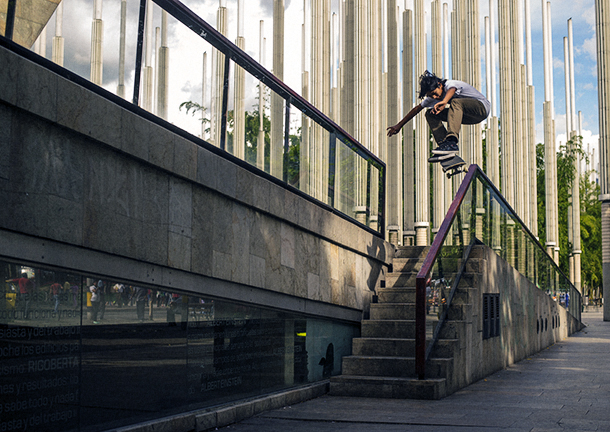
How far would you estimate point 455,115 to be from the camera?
10.9 meters

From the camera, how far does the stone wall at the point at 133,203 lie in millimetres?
4582

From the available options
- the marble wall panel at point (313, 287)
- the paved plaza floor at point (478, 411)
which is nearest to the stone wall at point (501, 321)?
the paved plaza floor at point (478, 411)

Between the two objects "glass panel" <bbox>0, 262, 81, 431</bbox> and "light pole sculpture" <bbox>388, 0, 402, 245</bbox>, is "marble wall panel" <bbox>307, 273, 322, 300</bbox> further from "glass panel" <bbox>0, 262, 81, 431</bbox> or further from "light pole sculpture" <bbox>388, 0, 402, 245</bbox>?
"light pole sculpture" <bbox>388, 0, 402, 245</bbox>

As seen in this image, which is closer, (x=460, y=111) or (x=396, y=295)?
(x=396, y=295)

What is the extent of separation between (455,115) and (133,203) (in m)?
6.61

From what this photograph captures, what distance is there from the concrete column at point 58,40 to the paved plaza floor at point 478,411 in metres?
3.51

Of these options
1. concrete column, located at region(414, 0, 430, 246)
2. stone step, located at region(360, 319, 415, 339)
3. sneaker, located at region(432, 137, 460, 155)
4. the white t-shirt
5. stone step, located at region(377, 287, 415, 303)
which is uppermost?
concrete column, located at region(414, 0, 430, 246)

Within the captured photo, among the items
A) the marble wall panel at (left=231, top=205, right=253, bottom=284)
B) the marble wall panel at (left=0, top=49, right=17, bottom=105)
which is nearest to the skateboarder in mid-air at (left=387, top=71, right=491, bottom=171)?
the marble wall panel at (left=231, top=205, right=253, bottom=284)

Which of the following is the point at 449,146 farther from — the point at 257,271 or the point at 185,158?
the point at 185,158

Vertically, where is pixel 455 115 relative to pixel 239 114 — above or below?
above

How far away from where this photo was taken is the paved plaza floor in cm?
638

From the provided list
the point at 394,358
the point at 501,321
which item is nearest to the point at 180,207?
the point at 394,358

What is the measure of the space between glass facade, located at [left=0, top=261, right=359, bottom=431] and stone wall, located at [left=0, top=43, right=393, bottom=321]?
6.7 inches

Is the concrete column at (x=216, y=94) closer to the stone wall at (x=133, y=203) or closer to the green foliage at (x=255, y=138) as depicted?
the green foliage at (x=255, y=138)
